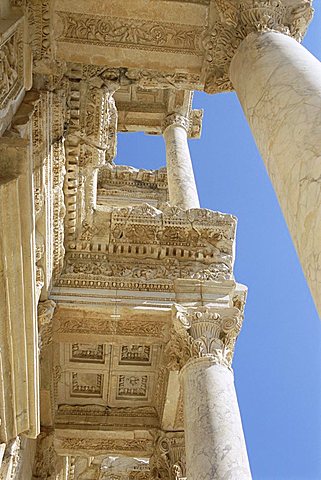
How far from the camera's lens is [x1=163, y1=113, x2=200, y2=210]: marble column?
12.6m

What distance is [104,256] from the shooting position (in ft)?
33.0

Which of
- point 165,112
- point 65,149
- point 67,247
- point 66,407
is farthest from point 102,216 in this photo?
point 165,112

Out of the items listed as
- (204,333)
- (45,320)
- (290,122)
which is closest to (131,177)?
(45,320)

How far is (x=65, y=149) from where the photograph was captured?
9.19m

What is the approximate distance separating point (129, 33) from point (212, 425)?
15.0 ft

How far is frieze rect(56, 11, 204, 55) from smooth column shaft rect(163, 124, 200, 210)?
214 inches

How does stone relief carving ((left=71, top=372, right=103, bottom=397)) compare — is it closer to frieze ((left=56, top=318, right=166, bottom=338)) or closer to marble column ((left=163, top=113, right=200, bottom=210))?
frieze ((left=56, top=318, right=166, bottom=338))

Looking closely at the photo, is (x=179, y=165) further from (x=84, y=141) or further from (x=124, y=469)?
(x=124, y=469)

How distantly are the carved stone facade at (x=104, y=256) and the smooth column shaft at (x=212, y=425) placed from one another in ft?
0.09

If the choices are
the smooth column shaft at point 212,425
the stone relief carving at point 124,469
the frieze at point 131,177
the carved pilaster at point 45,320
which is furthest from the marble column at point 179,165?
the stone relief carving at point 124,469

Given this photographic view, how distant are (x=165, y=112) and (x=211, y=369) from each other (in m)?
9.80

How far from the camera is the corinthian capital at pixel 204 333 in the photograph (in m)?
7.97

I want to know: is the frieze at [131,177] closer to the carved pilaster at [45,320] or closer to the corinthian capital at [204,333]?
the carved pilaster at [45,320]

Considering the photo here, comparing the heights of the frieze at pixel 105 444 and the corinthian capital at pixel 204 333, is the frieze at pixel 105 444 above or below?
below
